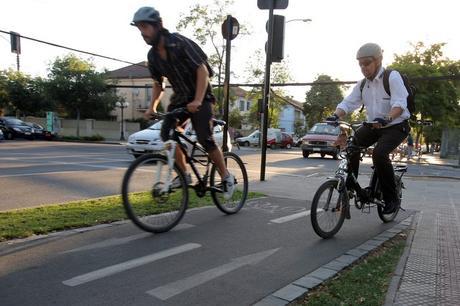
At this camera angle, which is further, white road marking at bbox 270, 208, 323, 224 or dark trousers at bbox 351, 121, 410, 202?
→ white road marking at bbox 270, 208, 323, 224

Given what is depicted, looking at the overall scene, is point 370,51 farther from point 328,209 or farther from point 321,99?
point 321,99

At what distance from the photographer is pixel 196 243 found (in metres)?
4.19

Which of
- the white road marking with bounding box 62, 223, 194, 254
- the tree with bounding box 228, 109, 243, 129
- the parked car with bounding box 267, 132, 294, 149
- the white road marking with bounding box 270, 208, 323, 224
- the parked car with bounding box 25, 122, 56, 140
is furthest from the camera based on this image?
the tree with bounding box 228, 109, 243, 129

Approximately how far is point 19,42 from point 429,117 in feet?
94.2

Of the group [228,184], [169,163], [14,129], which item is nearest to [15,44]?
[14,129]

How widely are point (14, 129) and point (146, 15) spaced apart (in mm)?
31723

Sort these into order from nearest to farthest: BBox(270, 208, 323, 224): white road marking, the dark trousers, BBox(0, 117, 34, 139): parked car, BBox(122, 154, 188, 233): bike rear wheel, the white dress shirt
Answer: BBox(122, 154, 188, 233): bike rear wheel
the white dress shirt
the dark trousers
BBox(270, 208, 323, 224): white road marking
BBox(0, 117, 34, 139): parked car

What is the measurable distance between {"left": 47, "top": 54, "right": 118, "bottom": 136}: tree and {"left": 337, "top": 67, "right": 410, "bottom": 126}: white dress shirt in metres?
38.8

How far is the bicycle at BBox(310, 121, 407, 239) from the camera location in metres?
4.59

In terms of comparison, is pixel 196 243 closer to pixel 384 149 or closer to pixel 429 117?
pixel 384 149

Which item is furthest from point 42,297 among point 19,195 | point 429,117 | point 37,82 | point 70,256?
point 37,82

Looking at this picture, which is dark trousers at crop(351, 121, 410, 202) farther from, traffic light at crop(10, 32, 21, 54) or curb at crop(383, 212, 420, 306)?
traffic light at crop(10, 32, 21, 54)

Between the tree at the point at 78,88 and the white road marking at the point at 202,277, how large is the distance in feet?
131

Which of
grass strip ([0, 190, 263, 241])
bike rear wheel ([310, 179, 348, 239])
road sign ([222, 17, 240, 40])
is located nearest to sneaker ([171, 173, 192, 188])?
grass strip ([0, 190, 263, 241])
